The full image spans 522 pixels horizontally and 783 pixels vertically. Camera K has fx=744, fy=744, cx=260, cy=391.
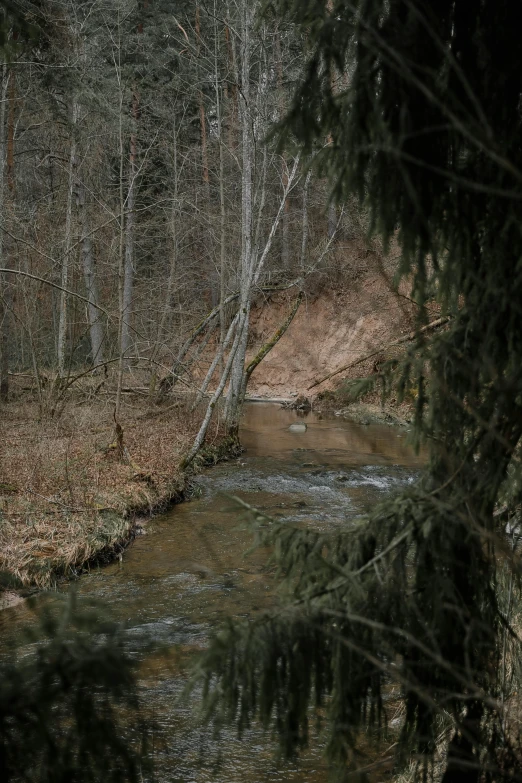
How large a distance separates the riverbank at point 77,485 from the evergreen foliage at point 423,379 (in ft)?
15.1

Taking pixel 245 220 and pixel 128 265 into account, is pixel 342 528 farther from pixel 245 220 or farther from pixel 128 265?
pixel 128 265

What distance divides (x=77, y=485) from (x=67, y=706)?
30.6ft

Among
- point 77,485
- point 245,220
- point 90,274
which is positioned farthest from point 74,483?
point 90,274

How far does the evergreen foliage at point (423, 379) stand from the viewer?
2816 mm

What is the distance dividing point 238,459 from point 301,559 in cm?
1368

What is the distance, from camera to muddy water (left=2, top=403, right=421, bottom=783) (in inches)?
212

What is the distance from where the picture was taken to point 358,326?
31.3 metres

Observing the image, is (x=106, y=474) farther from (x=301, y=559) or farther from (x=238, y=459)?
(x=301, y=559)

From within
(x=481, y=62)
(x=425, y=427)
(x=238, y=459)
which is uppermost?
(x=481, y=62)

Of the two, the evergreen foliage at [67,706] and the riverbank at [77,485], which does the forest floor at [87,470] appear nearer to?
the riverbank at [77,485]

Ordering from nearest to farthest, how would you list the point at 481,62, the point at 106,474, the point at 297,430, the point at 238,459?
1. the point at 481,62
2. the point at 106,474
3. the point at 238,459
4. the point at 297,430

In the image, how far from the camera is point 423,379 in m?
3.27

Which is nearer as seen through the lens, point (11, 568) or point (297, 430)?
point (11, 568)

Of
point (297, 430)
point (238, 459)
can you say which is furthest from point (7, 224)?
point (297, 430)
